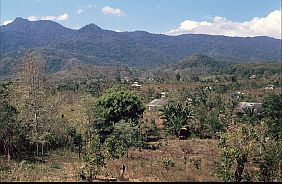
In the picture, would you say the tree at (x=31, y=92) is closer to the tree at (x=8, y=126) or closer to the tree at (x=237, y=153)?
the tree at (x=8, y=126)

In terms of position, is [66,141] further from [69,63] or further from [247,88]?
[69,63]

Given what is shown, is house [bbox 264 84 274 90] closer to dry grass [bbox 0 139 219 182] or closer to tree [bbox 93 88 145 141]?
tree [bbox 93 88 145 141]

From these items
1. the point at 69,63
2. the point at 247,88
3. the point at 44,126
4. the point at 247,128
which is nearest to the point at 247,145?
the point at 247,128

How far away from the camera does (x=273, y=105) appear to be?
3591 cm

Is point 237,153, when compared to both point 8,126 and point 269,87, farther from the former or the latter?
point 269,87

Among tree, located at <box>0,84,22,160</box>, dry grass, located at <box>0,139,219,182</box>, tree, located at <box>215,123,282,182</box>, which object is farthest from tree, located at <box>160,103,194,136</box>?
tree, located at <box>215,123,282,182</box>

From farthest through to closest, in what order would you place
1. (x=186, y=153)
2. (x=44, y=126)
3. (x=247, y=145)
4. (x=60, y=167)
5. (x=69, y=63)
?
(x=69, y=63) → (x=186, y=153) → (x=44, y=126) → (x=60, y=167) → (x=247, y=145)

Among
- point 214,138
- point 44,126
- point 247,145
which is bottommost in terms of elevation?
point 214,138

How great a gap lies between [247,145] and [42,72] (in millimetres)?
16569

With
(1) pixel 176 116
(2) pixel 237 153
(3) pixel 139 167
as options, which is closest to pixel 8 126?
(3) pixel 139 167

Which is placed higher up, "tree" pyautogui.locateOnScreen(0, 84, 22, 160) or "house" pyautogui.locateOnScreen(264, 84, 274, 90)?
"tree" pyautogui.locateOnScreen(0, 84, 22, 160)

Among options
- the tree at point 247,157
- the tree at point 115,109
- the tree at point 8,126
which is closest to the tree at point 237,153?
the tree at point 247,157

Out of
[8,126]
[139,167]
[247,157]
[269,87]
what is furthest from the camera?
[269,87]

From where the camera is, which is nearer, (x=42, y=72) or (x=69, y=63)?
(x=42, y=72)
